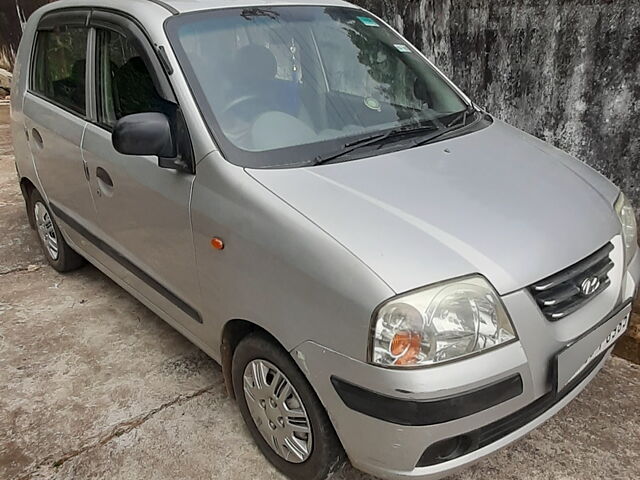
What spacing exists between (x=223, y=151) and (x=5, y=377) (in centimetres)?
182

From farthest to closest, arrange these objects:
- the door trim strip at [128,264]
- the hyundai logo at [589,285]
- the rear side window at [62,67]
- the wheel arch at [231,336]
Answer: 1. the rear side window at [62,67]
2. the door trim strip at [128,264]
3. the wheel arch at [231,336]
4. the hyundai logo at [589,285]

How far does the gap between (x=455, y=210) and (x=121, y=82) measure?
5.75 feet

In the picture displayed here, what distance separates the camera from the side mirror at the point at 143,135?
219cm

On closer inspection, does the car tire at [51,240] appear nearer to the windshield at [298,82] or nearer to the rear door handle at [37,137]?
the rear door handle at [37,137]

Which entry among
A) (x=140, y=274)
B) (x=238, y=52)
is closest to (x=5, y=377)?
(x=140, y=274)

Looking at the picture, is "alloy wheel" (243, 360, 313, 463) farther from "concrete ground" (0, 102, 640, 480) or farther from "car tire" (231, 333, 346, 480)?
"concrete ground" (0, 102, 640, 480)

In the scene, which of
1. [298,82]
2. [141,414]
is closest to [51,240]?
[141,414]

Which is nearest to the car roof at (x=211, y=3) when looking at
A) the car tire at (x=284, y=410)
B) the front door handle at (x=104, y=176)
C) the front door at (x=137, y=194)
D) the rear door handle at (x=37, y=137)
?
the front door at (x=137, y=194)

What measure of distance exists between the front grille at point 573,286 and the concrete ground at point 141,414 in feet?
2.69

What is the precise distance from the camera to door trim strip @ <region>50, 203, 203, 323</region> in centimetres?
258

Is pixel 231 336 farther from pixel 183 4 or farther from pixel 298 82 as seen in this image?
pixel 183 4

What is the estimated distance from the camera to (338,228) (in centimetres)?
184

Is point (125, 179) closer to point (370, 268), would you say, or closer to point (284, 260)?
point (284, 260)

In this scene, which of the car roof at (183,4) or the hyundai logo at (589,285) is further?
the car roof at (183,4)
